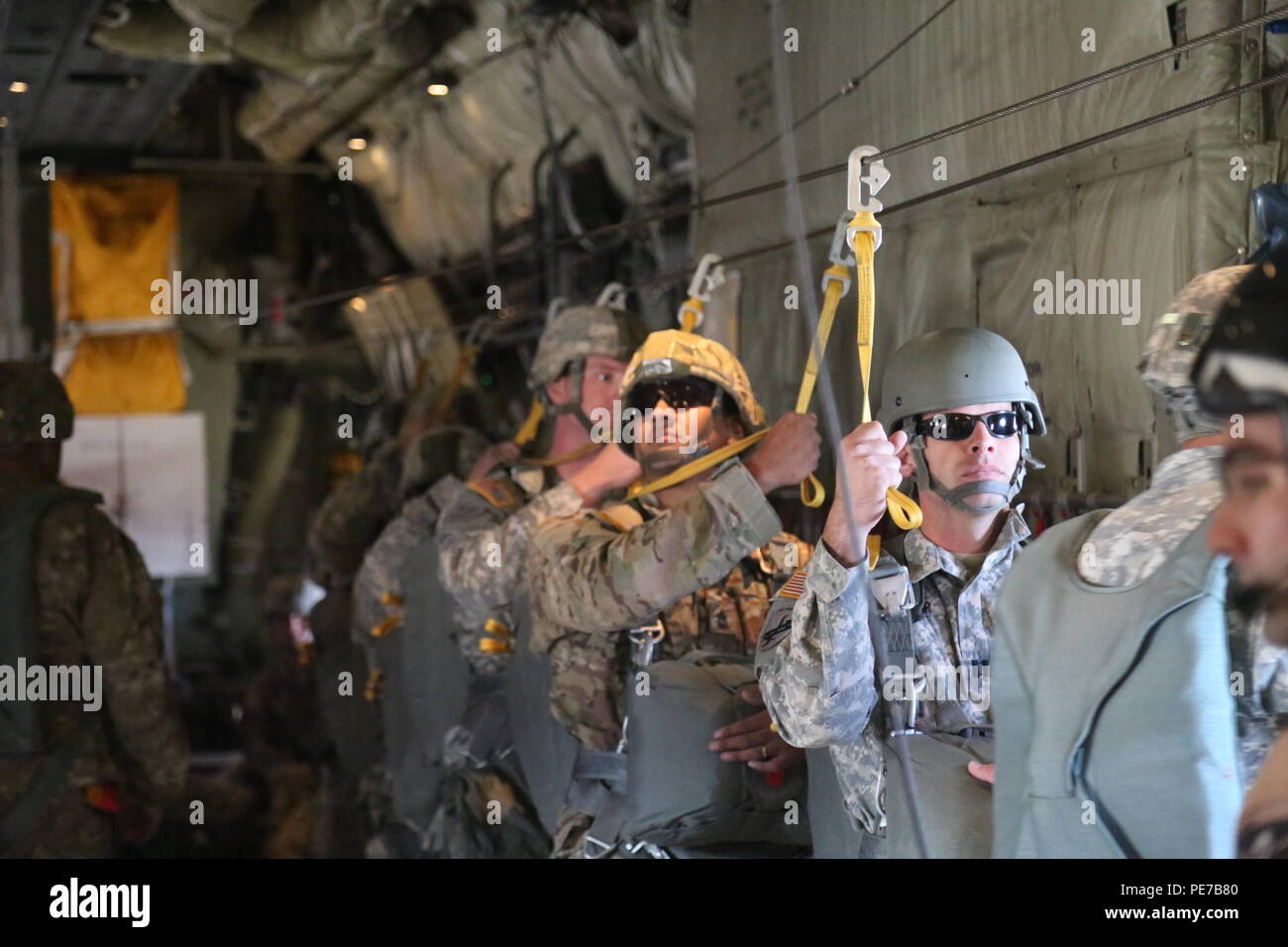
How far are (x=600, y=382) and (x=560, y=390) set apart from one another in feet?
0.68

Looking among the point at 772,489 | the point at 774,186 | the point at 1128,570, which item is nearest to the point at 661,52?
the point at 774,186

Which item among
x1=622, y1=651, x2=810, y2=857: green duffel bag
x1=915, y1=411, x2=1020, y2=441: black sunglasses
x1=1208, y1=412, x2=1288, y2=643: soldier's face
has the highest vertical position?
x1=915, y1=411, x2=1020, y2=441: black sunglasses

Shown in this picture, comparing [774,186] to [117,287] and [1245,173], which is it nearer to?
[1245,173]

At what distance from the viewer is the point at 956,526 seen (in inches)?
76.2

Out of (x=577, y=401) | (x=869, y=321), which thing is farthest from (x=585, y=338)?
(x=869, y=321)

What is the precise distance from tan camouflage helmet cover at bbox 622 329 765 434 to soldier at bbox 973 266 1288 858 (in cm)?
84

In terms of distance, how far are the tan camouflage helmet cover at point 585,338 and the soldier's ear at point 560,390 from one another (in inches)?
0.4

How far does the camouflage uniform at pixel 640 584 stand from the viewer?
7.48ft

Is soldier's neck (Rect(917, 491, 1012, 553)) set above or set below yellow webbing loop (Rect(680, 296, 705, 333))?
below

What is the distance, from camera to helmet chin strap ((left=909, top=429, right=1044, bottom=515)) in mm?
1890

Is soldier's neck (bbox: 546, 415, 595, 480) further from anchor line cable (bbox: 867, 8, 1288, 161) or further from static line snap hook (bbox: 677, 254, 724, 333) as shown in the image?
anchor line cable (bbox: 867, 8, 1288, 161)

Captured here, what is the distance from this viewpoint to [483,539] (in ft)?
10.4

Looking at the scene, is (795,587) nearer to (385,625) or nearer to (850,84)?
(850,84)

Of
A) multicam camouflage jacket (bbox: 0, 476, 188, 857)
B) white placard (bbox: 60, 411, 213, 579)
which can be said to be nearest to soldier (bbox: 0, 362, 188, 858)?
multicam camouflage jacket (bbox: 0, 476, 188, 857)
